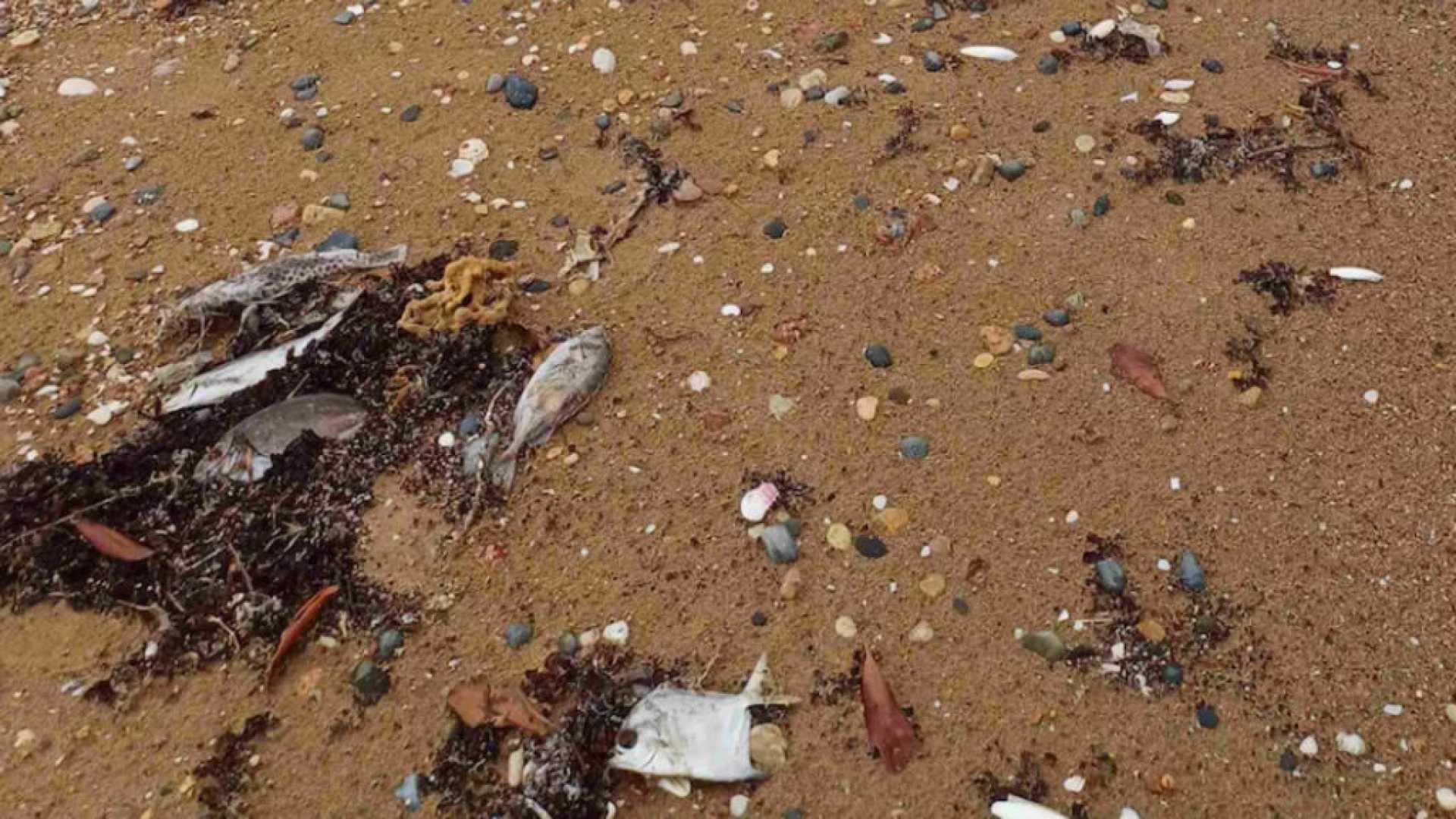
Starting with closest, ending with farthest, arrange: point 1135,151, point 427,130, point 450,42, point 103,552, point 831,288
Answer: point 103,552 < point 831,288 < point 1135,151 < point 427,130 < point 450,42

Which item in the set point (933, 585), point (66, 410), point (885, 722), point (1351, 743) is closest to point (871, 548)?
point (933, 585)

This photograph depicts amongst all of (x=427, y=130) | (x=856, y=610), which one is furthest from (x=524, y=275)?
(x=856, y=610)

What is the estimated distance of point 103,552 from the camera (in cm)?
264

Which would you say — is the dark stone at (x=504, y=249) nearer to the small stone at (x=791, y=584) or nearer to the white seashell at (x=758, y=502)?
the white seashell at (x=758, y=502)

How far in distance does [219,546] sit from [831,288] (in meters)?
1.70

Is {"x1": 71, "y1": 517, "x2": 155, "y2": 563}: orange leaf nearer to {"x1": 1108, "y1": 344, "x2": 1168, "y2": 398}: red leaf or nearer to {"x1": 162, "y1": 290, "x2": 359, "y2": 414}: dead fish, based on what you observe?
{"x1": 162, "y1": 290, "x2": 359, "y2": 414}: dead fish

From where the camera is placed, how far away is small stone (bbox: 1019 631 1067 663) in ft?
7.84

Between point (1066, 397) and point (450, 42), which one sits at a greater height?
point (450, 42)

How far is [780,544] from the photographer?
257cm

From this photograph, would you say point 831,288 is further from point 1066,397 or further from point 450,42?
point 450,42

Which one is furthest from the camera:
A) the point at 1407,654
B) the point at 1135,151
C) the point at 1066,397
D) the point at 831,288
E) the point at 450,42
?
the point at 450,42

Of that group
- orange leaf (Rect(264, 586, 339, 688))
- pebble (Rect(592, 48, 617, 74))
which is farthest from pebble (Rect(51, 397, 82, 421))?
pebble (Rect(592, 48, 617, 74))

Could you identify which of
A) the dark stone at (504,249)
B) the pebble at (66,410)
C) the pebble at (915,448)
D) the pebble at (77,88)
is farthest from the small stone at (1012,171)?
the pebble at (77,88)

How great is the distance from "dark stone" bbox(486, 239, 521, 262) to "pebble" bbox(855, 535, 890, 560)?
1404mm
